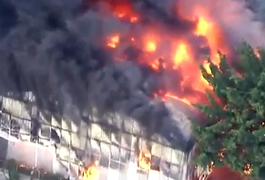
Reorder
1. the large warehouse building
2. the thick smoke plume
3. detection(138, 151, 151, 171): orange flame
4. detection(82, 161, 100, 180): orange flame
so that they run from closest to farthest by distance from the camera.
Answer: the large warehouse building < detection(138, 151, 151, 171): orange flame < the thick smoke plume < detection(82, 161, 100, 180): orange flame

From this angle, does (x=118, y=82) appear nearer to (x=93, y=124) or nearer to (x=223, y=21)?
(x=93, y=124)

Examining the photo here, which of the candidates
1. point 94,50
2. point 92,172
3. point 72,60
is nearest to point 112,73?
point 94,50

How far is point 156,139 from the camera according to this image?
Answer: 9.76 meters

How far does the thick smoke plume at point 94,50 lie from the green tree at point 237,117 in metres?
1.37

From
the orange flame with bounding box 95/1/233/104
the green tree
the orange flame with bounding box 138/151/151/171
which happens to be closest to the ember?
the orange flame with bounding box 95/1/233/104

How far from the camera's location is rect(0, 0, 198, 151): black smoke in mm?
10180

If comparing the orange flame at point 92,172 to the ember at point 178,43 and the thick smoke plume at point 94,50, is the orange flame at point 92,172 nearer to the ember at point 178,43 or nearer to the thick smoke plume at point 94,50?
the thick smoke plume at point 94,50

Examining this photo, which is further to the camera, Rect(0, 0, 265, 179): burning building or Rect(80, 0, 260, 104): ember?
Rect(80, 0, 260, 104): ember

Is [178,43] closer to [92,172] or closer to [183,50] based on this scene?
[183,50]

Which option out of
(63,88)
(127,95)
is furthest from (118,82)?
(63,88)

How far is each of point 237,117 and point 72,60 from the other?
11.4 ft

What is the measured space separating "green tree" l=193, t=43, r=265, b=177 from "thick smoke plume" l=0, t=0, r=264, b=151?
1371 mm

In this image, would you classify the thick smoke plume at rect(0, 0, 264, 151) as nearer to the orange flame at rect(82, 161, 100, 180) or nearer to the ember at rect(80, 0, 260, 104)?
the ember at rect(80, 0, 260, 104)

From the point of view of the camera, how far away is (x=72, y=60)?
1056 centimetres
